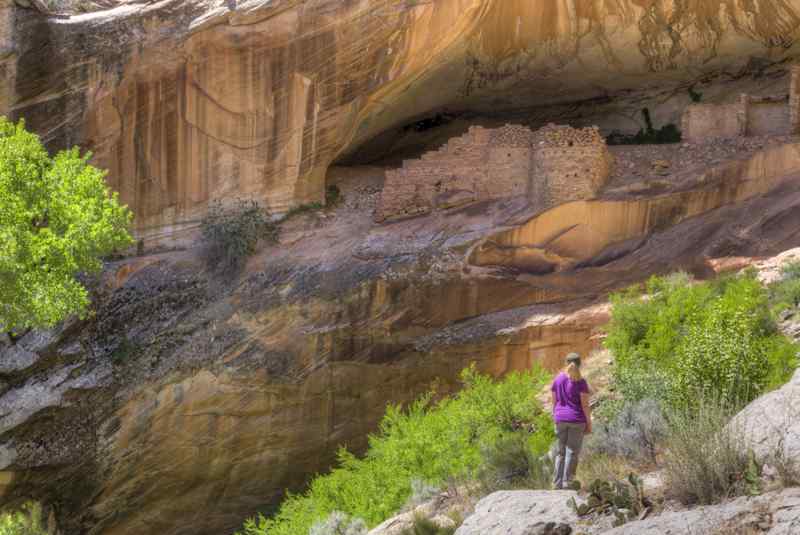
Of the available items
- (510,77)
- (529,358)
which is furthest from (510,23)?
(529,358)

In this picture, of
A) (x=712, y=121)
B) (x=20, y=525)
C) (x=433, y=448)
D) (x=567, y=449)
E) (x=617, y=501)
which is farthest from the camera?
(x=712, y=121)

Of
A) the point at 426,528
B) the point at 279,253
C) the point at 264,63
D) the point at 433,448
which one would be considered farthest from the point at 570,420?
the point at 264,63

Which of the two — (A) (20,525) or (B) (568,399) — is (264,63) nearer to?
(A) (20,525)

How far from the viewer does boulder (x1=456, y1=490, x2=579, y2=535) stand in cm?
941

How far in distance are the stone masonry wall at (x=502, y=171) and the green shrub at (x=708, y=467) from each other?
10.5m

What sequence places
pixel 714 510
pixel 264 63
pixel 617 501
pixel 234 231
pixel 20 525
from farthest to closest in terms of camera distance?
pixel 234 231
pixel 264 63
pixel 20 525
pixel 617 501
pixel 714 510

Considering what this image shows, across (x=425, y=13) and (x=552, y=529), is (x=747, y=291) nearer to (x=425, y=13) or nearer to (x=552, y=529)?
(x=552, y=529)

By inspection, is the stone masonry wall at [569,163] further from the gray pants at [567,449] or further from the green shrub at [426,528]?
the gray pants at [567,449]

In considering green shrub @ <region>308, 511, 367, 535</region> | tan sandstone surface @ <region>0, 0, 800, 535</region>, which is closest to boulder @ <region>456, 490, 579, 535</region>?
green shrub @ <region>308, 511, 367, 535</region>

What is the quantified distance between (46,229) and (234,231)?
177 inches

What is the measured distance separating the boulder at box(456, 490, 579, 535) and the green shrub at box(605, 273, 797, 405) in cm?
214

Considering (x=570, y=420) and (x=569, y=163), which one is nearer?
(x=570, y=420)

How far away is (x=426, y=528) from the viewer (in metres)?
11.6

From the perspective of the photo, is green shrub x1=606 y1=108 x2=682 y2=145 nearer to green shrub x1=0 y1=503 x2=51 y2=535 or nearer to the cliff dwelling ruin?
the cliff dwelling ruin
